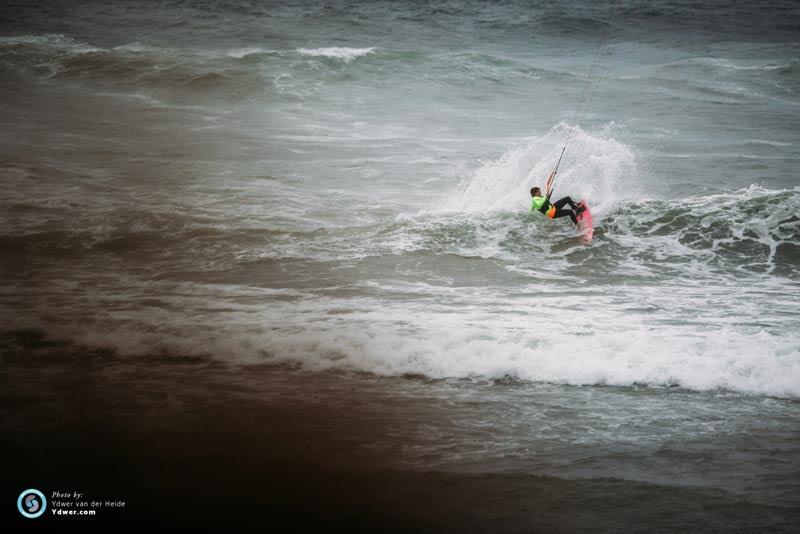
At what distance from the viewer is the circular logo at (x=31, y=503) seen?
4.94 metres

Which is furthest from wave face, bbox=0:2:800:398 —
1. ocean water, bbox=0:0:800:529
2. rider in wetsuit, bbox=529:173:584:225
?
rider in wetsuit, bbox=529:173:584:225

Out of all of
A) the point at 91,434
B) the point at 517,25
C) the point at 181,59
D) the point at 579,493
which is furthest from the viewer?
the point at 517,25

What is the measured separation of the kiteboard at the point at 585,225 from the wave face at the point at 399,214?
0.22 meters

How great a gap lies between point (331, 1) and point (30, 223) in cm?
3563

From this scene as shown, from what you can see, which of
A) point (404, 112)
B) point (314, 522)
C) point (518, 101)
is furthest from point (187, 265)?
point (518, 101)

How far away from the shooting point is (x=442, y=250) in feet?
38.9

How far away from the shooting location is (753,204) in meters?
13.4

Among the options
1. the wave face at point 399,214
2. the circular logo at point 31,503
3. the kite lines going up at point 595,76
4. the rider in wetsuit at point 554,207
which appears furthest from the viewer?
the kite lines going up at point 595,76

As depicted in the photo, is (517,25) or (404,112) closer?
(404,112)

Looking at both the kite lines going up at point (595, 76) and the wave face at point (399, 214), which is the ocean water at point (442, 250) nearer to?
the wave face at point (399, 214)

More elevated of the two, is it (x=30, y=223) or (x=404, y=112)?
(x=404, y=112)

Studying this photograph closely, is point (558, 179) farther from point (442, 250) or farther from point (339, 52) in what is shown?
point (339, 52)

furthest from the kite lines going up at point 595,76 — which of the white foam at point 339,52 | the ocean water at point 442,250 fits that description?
the white foam at point 339,52

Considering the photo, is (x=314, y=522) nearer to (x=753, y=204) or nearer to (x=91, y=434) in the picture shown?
(x=91, y=434)
